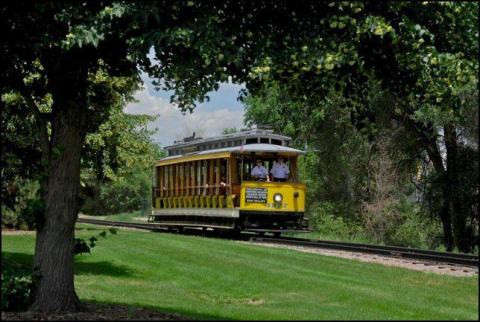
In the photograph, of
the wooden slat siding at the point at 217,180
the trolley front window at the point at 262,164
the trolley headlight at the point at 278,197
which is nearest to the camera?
the trolley front window at the point at 262,164

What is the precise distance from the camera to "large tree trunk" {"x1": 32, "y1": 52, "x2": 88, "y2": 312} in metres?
9.73

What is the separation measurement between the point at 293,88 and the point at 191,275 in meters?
6.82

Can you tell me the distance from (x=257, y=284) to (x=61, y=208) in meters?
5.54

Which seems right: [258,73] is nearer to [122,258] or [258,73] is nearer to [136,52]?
[136,52]

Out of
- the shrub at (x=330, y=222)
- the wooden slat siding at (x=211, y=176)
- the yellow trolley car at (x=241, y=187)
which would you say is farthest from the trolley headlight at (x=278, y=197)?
the shrub at (x=330, y=222)

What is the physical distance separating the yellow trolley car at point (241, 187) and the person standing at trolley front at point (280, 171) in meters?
0.17

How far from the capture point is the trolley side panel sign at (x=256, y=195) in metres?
25.4

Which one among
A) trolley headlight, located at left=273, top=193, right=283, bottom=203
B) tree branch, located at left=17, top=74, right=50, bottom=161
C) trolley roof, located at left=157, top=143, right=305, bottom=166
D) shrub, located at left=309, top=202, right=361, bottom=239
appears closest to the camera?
tree branch, located at left=17, top=74, right=50, bottom=161

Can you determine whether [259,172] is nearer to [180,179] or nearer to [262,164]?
[262,164]

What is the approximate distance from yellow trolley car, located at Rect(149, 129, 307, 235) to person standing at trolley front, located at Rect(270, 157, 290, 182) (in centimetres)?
17

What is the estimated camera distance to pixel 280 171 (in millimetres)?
26141

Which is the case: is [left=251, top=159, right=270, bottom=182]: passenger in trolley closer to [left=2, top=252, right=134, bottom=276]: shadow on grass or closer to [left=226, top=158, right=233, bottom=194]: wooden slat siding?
[left=226, top=158, right=233, bottom=194]: wooden slat siding

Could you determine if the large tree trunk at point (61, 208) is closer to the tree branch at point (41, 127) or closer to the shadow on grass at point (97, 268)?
the tree branch at point (41, 127)

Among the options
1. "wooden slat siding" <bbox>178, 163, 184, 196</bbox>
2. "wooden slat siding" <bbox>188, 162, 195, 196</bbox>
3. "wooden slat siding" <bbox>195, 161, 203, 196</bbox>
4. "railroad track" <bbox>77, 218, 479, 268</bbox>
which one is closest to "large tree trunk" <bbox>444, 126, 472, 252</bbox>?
"railroad track" <bbox>77, 218, 479, 268</bbox>
